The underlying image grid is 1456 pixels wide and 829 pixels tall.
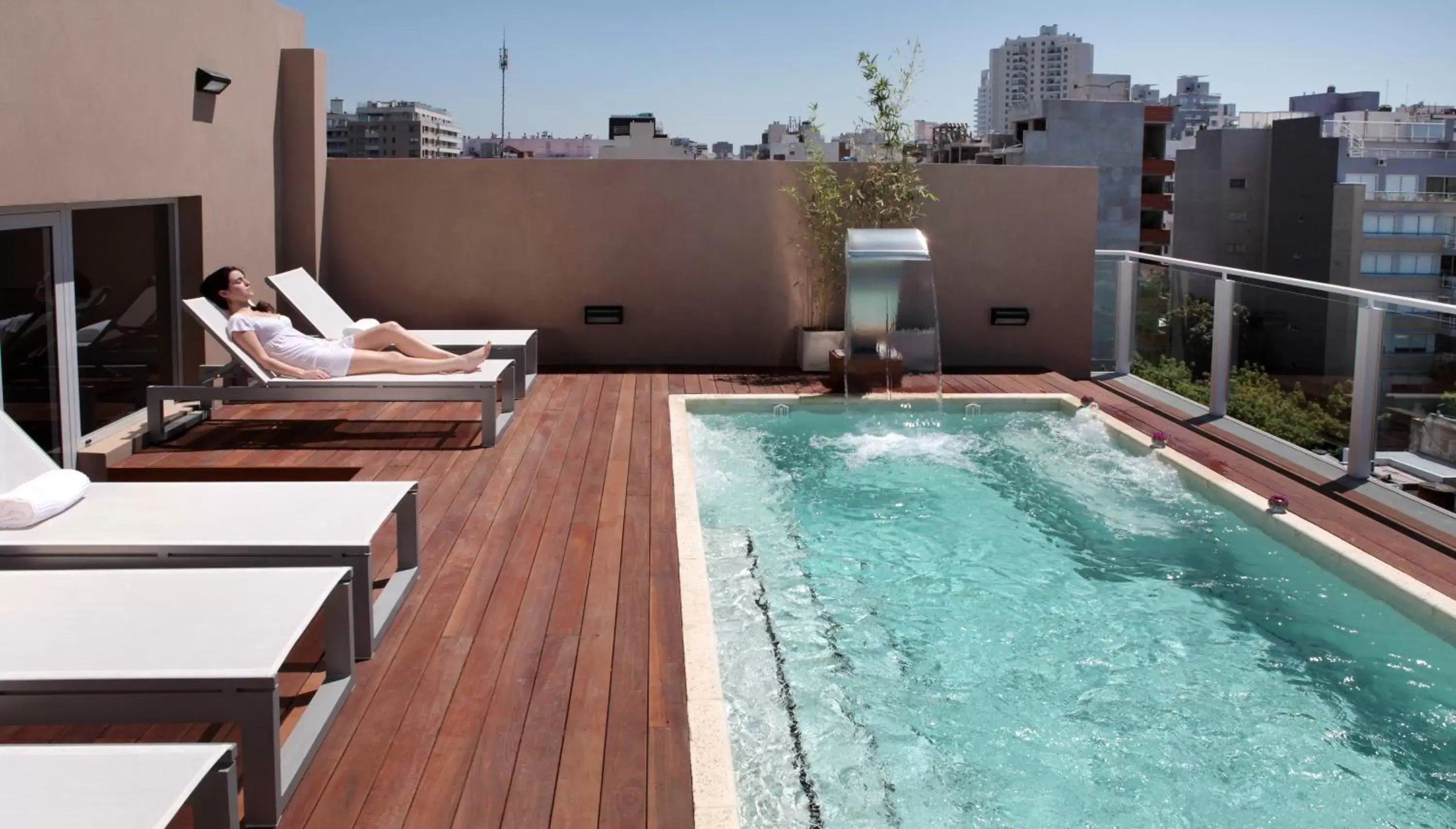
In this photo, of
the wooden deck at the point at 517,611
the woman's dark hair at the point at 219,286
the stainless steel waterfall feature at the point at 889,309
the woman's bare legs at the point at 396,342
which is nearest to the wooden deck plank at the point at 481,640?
the wooden deck at the point at 517,611

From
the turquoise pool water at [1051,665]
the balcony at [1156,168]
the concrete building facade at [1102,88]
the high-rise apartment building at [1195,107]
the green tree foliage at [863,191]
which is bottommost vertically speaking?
the turquoise pool water at [1051,665]

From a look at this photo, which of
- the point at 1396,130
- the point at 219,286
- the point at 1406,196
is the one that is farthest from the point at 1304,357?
the point at 1396,130

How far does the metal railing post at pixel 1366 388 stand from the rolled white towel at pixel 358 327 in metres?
5.74

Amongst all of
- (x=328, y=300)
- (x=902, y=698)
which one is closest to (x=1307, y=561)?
(x=902, y=698)

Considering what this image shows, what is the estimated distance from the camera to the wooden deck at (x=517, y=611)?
309cm

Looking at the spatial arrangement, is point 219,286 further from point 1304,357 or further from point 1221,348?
point 1304,357

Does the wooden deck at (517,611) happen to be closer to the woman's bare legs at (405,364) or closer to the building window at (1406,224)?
the woman's bare legs at (405,364)

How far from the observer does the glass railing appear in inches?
231

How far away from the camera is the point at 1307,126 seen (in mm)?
75000

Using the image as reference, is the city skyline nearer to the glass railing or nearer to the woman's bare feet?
the glass railing

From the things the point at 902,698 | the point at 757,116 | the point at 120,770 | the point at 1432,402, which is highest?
the point at 757,116

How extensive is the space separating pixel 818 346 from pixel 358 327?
12.3 feet

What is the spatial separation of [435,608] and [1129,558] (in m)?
3.10

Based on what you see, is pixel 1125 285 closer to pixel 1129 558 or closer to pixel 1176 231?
pixel 1129 558
